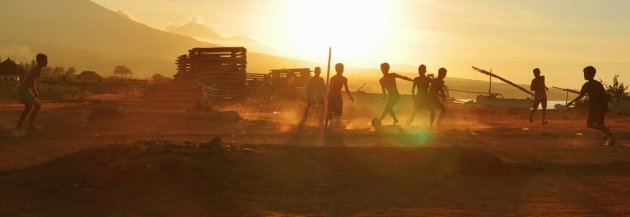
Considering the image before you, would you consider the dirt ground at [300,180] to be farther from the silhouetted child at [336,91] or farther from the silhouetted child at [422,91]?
the silhouetted child at [422,91]

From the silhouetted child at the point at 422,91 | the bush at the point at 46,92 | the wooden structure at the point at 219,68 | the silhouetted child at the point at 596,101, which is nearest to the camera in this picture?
the silhouetted child at the point at 596,101

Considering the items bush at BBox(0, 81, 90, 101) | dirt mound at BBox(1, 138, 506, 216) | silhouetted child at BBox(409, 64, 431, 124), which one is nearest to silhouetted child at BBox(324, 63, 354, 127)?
silhouetted child at BBox(409, 64, 431, 124)

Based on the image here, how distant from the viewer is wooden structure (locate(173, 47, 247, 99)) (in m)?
31.6

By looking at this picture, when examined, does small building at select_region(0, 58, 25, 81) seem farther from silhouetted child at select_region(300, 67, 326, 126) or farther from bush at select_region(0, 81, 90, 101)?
silhouetted child at select_region(300, 67, 326, 126)

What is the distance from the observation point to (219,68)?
31703 millimetres

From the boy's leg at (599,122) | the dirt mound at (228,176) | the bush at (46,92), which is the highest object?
the boy's leg at (599,122)

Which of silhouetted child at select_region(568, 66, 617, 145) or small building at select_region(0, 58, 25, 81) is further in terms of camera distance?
small building at select_region(0, 58, 25, 81)

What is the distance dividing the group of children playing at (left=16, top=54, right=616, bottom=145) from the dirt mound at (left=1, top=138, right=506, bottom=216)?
4769mm

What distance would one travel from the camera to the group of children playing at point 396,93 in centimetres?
1391

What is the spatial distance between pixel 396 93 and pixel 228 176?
889 cm

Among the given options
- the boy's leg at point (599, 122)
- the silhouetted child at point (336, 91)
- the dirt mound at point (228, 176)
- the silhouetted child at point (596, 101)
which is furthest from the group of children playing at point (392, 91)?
the dirt mound at point (228, 176)

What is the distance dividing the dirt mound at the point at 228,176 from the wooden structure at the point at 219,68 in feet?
71.4

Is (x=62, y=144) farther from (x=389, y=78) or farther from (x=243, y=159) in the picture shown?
(x=389, y=78)

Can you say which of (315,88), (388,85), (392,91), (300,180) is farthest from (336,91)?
(300,180)
